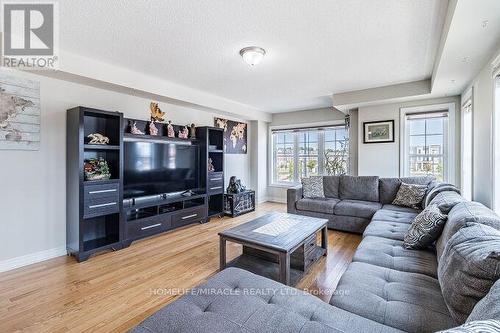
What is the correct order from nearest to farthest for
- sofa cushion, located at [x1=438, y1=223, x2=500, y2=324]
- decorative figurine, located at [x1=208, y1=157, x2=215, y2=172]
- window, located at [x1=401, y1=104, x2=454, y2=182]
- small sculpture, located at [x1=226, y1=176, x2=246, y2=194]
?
sofa cushion, located at [x1=438, y1=223, x2=500, y2=324] < window, located at [x1=401, y1=104, x2=454, y2=182] < decorative figurine, located at [x1=208, y1=157, x2=215, y2=172] < small sculpture, located at [x1=226, y1=176, x2=246, y2=194]

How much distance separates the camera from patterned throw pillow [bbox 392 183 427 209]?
3600 millimetres

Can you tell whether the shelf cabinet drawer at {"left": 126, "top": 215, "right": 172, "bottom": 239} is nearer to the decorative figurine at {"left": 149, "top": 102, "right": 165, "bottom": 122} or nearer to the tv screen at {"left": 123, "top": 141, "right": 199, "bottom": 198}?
the tv screen at {"left": 123, "top": 141, "right": 199, "bottom": 198}

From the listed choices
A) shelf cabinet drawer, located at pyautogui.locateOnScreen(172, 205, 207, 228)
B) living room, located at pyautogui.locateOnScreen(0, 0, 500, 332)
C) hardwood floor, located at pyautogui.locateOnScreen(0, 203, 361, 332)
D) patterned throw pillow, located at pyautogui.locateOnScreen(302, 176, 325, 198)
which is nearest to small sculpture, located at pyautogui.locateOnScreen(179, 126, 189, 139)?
living room, located at pyautogui.locateOnScreen(0, 0, 500, 332)

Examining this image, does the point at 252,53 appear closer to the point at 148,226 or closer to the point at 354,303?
the point at 354,303

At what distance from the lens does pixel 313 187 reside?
456cm

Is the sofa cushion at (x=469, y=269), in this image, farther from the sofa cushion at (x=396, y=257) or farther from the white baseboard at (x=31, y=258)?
the white baseboard at (x=31, y=258)

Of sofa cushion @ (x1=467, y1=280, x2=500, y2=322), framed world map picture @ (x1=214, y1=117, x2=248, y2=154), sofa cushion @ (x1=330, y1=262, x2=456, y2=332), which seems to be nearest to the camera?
sofa cushion @ (x1=467, y1=280, x2=500, y2=322)

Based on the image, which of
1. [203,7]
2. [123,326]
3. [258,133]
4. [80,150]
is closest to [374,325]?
[123,326]

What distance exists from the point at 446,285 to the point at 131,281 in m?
2.44

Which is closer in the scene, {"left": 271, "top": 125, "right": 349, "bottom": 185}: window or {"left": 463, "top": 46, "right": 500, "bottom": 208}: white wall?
{"left": 463, "top": 46, "right": 500, "bottom": 208}: white wall

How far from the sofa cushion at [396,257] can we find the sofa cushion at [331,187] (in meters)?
2.29

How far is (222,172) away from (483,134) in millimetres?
3796

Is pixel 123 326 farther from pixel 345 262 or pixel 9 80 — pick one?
pixel 9 80

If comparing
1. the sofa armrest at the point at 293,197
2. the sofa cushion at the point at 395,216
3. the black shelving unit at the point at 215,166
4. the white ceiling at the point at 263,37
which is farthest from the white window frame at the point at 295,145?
the sofa cushion at the point at 395,216
